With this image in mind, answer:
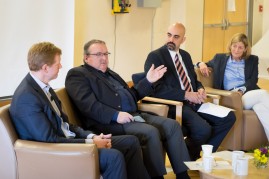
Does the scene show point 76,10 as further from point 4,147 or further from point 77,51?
point 4,147

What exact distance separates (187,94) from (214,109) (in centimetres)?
29

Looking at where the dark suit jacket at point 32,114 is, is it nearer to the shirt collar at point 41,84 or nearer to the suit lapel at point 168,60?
the shirt collar at point 41,84

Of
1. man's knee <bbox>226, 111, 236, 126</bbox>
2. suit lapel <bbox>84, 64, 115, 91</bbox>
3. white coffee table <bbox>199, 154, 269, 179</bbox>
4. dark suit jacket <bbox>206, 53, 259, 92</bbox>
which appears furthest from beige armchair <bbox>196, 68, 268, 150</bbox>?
white coffee table <bbox>199, 154, 269, 179</bbox>

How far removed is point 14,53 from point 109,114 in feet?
3.77

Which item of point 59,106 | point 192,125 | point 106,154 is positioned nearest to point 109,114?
point 59,106

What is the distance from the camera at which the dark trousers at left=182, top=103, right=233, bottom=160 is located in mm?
3838

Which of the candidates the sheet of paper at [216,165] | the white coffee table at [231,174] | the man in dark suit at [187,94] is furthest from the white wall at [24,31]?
the white coffee table at [231,174]

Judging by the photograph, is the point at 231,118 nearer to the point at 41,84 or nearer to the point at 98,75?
the point at 98,75

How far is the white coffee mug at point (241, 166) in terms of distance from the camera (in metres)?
2.66

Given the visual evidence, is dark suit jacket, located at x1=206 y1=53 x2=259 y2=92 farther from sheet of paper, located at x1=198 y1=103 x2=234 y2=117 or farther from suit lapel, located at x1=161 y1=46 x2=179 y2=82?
suit lapel, located at x1=161 y1=46 x2=179 y2=82

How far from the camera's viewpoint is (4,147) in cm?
251

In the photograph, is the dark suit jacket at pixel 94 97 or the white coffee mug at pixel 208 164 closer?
the white coffee mug at pixel 208 164

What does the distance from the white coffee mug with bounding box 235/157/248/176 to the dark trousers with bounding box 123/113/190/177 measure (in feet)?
2.15

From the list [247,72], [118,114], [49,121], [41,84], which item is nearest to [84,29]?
[247,72]
